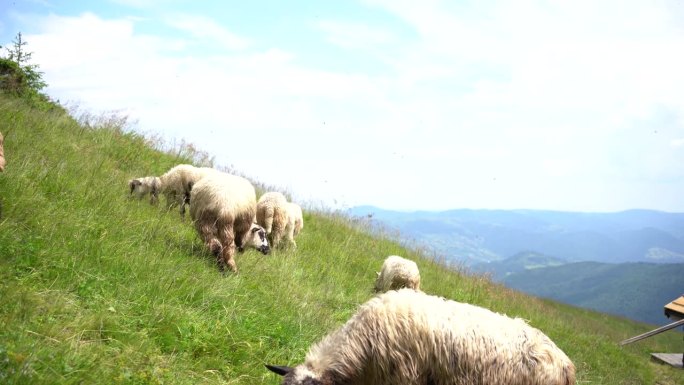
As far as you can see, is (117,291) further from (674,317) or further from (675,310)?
(674,317)

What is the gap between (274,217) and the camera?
1027 cm

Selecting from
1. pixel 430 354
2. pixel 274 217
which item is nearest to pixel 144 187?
pixel 274 217

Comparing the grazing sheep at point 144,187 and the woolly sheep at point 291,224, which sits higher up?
the grazing sheep at point 144,187

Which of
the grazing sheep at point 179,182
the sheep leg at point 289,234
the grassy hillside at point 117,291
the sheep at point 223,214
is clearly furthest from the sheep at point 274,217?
the sheep at point 223,214

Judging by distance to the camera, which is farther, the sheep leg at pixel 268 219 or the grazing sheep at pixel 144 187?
the sheep leg at pixel 268 219

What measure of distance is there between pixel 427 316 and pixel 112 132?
9.73 meters

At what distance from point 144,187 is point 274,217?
2.56 m

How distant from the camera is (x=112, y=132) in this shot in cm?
1143

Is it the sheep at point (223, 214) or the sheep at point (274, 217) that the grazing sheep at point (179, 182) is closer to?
the sheep at point (274, 217)

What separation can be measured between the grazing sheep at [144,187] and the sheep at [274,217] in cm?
209

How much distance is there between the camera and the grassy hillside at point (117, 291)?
12.0ft

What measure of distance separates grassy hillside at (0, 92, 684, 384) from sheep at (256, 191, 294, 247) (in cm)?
95

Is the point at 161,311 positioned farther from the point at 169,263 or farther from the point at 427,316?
the point at 427,316

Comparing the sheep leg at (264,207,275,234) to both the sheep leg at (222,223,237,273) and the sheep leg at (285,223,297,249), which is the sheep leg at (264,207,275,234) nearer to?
the sheep leg at (285,223,297,249)
